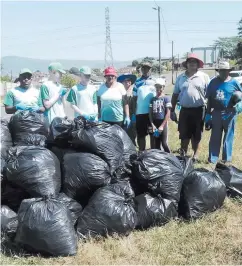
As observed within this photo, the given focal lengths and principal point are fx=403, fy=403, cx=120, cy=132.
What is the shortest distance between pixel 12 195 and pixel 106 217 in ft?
3.18

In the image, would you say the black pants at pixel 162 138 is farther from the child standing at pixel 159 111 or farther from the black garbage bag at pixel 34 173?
the black garbage bag at pixel 34 173

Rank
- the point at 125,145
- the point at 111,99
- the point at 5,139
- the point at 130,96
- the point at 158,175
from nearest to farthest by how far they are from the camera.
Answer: the point at 158,175 → the point at 5,139 → the point at 125,145 → the point at 111,99 → the point at 130,96

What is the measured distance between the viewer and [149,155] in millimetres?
3934

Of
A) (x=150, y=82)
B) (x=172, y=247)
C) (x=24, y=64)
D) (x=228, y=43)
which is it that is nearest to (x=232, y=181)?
(x=172, y=247)

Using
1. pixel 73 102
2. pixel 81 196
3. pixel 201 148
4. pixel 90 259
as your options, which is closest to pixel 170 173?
pixel 81 196

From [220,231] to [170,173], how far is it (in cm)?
71

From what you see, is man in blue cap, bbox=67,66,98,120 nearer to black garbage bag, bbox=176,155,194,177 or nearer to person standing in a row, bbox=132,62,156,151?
person standing in a row, bbox=132,62,156,151

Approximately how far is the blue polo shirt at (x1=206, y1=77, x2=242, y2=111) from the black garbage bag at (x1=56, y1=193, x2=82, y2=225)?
9.37 ft

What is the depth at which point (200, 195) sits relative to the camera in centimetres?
391

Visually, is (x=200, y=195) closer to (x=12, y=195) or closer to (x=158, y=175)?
(x=158, y=175)

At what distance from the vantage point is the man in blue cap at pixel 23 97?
16.1 feet

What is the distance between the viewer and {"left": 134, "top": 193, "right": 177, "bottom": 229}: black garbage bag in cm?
365

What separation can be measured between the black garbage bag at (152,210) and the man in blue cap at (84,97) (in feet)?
5.71

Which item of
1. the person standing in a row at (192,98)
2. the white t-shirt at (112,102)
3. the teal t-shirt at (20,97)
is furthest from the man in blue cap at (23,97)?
the person standing in a row at (192,98)
